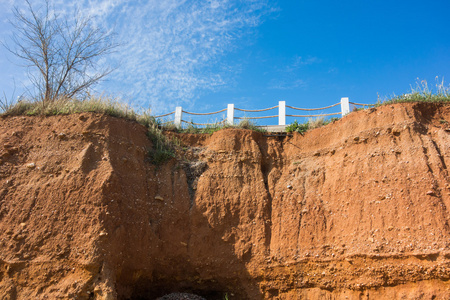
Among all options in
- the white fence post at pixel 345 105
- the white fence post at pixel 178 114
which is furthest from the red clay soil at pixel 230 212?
the white fence post at pixel 178 114

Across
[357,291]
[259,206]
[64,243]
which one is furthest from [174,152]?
[357,291]

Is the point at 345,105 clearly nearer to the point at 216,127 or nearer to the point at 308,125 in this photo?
the point at 308,125

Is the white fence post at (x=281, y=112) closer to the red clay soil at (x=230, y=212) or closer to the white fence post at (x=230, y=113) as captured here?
the white fence post at (x=230, y=113)

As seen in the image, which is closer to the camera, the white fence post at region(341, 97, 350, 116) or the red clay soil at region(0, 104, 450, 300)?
the red clay soil at region(0, 104, 450, 300)

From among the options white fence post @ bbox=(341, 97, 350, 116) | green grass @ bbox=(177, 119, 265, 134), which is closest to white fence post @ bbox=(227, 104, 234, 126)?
green grass @ bbox=(177, 119, 265, 134)

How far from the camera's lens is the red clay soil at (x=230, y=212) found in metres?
8.29

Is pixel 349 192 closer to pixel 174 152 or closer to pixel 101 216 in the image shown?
pixel 174 152

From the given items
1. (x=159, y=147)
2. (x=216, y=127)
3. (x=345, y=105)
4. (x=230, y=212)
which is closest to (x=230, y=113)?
(x=216, y=127)

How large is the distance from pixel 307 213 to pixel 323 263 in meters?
1.46

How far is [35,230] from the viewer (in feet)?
29.2

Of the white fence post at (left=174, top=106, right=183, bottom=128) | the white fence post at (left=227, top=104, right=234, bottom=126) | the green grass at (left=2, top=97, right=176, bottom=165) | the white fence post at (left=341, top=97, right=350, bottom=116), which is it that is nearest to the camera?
the green grass at (left=2, top=97, right=176, bottom=165)

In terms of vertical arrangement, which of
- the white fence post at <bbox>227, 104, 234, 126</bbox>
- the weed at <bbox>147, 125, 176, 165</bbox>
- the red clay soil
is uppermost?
the white fence post at <bbox>227, 104, 234, 126</bbox>

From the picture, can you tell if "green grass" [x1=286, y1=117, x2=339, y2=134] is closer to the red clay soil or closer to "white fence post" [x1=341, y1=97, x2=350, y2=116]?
the red clay soil

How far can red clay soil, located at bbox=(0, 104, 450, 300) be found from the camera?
27.2 feet
